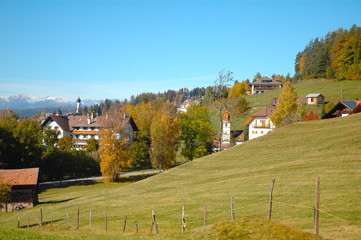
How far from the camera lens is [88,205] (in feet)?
126

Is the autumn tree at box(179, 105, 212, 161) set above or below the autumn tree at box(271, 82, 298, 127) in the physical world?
below

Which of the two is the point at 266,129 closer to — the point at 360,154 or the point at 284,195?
the point at 360,154

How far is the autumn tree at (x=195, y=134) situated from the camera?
77.3 meters

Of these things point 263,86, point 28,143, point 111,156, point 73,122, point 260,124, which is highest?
point 263,86

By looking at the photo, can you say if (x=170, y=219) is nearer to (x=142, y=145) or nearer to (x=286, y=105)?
Result: (x=286, y=105)

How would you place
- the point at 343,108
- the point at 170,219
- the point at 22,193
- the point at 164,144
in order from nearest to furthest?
the point at 170,219 < the point at 22,193 < the point at 343,108 < the point at 164,144

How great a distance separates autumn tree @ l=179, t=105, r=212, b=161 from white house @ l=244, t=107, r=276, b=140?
15.7 metres

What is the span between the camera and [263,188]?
88.2 ft

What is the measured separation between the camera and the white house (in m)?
86.3

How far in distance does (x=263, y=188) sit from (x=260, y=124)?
62762 mm

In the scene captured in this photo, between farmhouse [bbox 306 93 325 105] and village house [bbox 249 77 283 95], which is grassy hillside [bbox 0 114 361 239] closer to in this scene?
farmhouse [bbox 306 93 325 105]

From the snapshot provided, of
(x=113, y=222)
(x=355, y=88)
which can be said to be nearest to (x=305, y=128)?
(x=113, y=222)

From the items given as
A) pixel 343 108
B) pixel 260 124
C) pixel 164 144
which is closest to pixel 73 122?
pixel 164 144

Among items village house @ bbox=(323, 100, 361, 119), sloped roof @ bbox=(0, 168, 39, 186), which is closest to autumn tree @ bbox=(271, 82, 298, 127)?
village house @ bbox=(323, 100, 361, 119)
